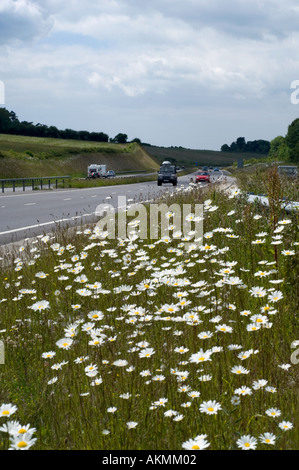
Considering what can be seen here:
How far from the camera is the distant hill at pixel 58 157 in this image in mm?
86500

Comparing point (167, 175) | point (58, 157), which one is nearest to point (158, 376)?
point (167, 175)

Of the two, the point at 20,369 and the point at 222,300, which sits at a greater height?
the point at 222,300

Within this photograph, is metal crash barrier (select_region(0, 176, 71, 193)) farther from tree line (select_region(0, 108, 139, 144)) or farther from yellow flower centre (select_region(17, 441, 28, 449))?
tree line (select_region(0, 108, 139, 144))

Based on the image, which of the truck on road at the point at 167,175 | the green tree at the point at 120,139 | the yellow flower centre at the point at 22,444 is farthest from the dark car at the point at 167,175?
the green tree at the point at 120,139

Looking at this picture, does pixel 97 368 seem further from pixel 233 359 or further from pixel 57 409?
pixel 233 359

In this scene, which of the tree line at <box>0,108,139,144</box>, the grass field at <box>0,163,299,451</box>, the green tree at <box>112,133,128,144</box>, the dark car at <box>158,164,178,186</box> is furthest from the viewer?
the green tree at <box>112,133,128,144</box>


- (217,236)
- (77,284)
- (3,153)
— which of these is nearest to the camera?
(77,284)

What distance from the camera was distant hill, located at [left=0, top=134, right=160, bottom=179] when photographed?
8650 cm

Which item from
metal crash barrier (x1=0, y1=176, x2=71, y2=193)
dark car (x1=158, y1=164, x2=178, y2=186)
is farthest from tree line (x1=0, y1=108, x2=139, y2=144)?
dark car (x1=158, y1=164, x2=178, y2=186)

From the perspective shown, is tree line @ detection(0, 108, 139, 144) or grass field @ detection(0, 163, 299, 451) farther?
tree line @ detection(0, 108, 139, 144)
